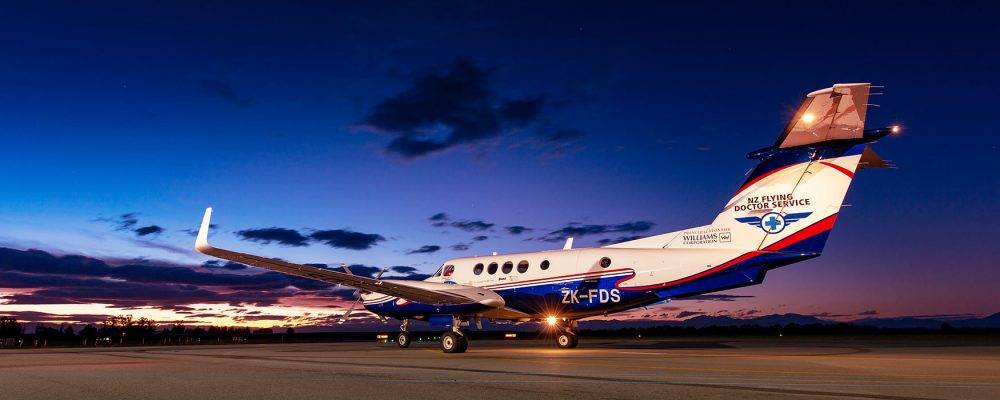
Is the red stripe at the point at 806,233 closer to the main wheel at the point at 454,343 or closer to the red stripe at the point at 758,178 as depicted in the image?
the red stripe at the point at 758,178

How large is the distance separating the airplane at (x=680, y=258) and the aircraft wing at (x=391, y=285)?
4cm

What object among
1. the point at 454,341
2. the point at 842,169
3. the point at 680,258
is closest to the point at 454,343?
the point at 454,341

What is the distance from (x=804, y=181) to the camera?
21.4 meters

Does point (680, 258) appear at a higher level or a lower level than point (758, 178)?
lower

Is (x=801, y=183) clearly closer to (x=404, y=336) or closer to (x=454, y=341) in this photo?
(x=454, y=341)

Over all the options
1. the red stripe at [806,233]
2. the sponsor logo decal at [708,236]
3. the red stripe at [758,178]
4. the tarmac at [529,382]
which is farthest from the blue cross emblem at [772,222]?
the tarmac at [529,382]

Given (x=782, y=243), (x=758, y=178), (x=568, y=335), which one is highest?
(x=758, y=178)

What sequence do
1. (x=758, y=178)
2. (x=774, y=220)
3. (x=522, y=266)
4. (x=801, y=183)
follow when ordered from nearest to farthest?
(x=801, y=183)
(x=774, y=220)
(x=758, y=178)
(x=522, y=266)

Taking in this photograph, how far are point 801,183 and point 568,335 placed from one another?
1062cm

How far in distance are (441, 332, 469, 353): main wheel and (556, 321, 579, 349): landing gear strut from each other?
14.8ft

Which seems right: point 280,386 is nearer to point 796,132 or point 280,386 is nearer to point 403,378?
point 403,378

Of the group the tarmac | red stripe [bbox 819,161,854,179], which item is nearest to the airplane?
red stripe [bbox 819,161,854,179]

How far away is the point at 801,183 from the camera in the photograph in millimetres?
21484

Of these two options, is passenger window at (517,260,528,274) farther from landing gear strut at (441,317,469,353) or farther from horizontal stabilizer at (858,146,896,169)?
horizontal stabilizer at (858,146,896,169)
